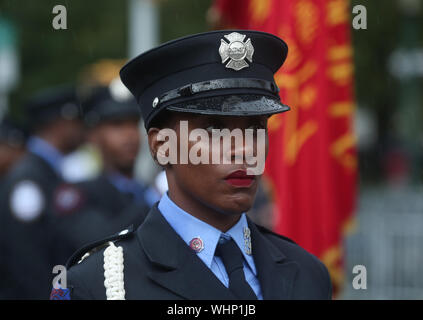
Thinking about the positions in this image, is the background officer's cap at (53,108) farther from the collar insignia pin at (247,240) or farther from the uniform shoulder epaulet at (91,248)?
the collar insignia pin at (247,240)

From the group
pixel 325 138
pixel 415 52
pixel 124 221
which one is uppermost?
pixel 415 52

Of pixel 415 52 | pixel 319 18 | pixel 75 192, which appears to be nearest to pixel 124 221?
pixel 75 192

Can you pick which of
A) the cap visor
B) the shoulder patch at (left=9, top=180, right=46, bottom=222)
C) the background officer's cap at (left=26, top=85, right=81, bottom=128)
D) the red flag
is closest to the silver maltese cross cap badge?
the cap visor

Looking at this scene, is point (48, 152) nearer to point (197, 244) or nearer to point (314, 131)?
point (314, 131)

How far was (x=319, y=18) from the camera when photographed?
4.65 m

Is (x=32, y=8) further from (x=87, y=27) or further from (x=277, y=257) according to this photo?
(x=277, y=257)

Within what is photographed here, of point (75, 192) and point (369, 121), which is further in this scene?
point (369, 121)

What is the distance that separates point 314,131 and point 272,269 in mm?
2097

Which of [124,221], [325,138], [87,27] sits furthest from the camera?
[87,27]

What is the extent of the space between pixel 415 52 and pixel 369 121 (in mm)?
9873

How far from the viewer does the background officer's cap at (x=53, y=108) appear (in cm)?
711

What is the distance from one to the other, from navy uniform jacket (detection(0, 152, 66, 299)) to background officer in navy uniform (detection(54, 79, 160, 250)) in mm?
219

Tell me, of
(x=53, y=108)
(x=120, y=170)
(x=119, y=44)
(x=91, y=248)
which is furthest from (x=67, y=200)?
(x=119, y=44)

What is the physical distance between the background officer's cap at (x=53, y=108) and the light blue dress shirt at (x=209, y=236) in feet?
15.2
